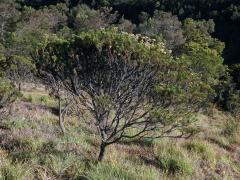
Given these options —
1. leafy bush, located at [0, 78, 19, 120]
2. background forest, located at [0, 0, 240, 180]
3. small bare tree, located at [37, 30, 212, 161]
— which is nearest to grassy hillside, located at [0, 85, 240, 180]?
background forest, located at [0, 0, 240, 180]

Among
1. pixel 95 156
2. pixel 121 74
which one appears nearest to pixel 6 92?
pixel 95 156

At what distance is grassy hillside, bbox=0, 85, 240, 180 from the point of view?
6957 mm

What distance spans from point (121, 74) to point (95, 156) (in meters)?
1.95

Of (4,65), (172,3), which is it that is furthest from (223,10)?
(4,65)

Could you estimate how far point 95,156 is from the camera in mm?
8484

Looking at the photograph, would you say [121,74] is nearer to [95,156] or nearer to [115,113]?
[115,113]

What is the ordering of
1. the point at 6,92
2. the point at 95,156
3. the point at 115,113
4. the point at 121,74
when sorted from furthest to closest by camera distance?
the point at 6,92 → the point at 95,156 → the point at 115,113 → the point at 121,74

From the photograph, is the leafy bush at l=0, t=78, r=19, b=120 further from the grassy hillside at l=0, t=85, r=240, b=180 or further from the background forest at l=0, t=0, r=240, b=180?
the grassy hillside at l=0, t=85, r=240, b=180

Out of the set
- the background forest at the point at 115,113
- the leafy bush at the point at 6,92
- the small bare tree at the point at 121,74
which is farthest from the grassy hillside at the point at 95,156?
the small bare tree at the point at 121,74

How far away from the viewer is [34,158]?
Answer: 7.22m

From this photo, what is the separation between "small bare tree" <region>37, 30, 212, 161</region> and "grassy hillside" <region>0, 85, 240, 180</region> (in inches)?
26.7

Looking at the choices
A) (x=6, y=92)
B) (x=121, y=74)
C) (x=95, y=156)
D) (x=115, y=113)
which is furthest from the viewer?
(x=6, y=92)

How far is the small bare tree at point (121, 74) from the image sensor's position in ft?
23.7

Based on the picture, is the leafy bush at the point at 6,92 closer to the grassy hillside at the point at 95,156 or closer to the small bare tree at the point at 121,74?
the grassy hillside at the point at 95,156
